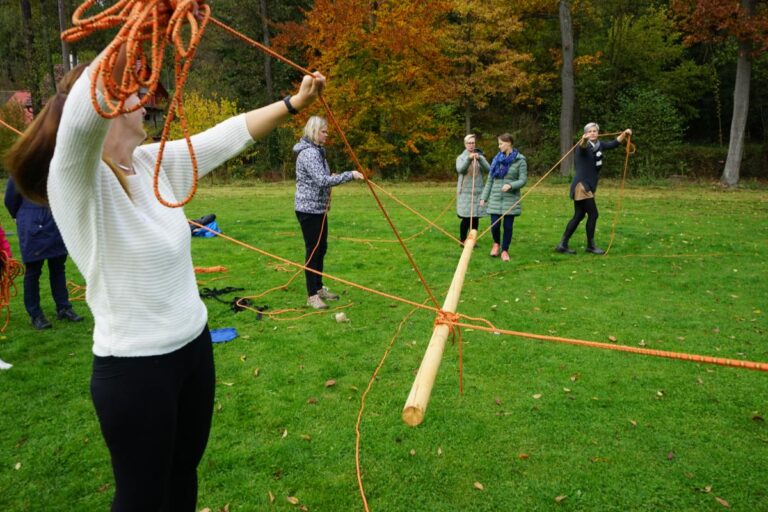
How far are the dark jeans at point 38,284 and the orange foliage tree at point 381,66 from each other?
17.4 metres

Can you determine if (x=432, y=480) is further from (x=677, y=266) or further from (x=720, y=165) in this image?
(x=720, y=165)

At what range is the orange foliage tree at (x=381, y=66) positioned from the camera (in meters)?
22.1

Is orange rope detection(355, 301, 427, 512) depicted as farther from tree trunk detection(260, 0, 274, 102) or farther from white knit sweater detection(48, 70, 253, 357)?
tree trunk detection(260, 0, 274, 102)

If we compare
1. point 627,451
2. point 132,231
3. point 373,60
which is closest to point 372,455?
point 627,451

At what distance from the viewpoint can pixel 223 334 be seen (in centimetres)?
543

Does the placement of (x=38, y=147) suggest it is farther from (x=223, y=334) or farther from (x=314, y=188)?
(x=314, y=188)

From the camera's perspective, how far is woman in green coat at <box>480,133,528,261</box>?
8.33 m

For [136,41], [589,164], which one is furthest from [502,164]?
[136,41]

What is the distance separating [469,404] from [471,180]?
5.45 metres

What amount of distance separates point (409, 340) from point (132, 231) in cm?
388

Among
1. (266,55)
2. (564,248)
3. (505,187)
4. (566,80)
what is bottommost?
(564,248)

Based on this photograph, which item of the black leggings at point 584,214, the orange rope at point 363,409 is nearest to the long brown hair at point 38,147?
the orange rope at point 363,409

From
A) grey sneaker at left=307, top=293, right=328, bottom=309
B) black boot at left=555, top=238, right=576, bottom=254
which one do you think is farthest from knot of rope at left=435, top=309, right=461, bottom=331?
black boot at left=555, top=238, right=576, bottom=254

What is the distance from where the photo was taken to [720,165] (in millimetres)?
24250
